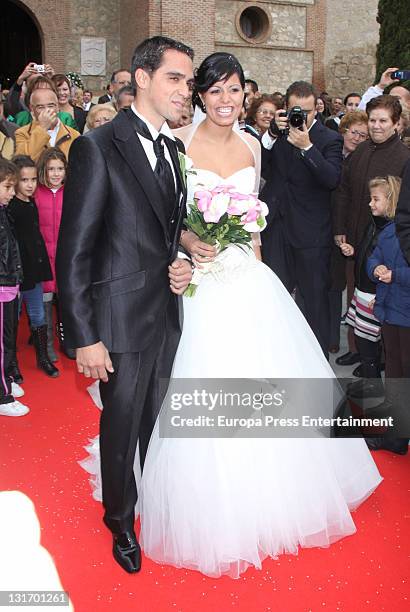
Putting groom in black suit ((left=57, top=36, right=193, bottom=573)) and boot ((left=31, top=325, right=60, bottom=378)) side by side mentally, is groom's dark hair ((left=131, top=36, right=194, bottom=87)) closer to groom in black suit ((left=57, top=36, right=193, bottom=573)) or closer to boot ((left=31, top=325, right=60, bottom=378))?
groom in black suit ((left=57, top=36, right=193, bottom=573))

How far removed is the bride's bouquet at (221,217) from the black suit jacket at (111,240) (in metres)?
0.43

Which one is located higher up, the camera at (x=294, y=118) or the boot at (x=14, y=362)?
the camera at (x=294, y=118)

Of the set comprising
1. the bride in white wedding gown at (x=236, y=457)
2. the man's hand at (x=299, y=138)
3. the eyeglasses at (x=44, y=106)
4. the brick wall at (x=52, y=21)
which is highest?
the brick wall at (x=52, y=21)

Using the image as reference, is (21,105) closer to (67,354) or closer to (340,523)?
(67,354)

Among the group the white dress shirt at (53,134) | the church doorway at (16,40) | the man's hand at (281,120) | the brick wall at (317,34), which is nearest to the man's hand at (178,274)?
the man's hand at (281,120)

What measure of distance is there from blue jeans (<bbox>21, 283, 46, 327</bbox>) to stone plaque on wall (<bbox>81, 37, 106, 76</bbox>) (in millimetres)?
15241

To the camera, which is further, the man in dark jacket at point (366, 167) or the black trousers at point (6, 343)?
the man in dark jacket at point (366, 167)

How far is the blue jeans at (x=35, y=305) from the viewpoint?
5523 mm

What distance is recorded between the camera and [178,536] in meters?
2.87

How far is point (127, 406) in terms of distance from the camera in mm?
2732

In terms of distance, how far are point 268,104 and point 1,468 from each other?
449 cm

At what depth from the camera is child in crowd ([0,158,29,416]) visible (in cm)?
464

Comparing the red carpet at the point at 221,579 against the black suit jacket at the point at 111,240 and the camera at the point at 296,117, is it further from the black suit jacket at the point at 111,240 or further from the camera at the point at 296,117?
the camera at the point at 296,117

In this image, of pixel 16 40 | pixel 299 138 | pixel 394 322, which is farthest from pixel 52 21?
pixel 394 322
